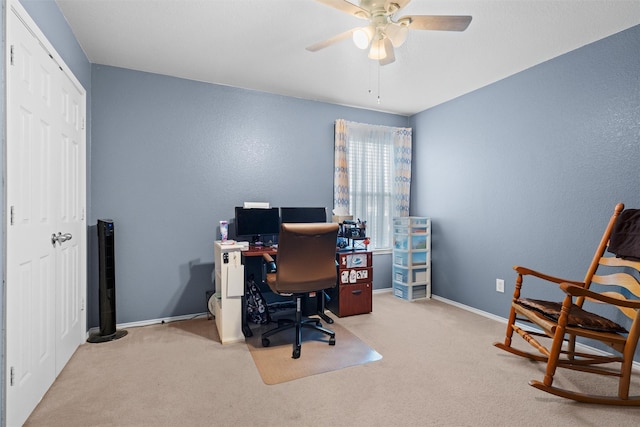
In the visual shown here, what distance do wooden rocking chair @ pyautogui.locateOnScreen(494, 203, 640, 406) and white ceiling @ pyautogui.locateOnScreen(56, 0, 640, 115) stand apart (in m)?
1.39

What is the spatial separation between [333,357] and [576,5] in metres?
2.94

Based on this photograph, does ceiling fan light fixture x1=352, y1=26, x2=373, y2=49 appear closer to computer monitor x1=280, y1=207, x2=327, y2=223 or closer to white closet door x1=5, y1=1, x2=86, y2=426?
white closet door x1=5, y1=1, x2=86, y2=426

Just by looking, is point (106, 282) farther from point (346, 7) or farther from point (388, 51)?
point (388, 51)

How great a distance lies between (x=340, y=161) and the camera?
3.86 metres

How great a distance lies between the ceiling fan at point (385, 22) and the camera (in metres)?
1.72

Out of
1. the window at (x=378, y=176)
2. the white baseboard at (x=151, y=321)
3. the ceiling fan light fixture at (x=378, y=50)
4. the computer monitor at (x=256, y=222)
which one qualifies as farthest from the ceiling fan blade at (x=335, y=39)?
the white baseboard at (x=151, y=321)

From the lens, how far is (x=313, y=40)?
2496 millimetres

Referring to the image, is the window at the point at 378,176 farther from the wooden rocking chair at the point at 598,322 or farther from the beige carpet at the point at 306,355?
the wooden rocking chair at the point at 598,322

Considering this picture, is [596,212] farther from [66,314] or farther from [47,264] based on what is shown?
[66,314]

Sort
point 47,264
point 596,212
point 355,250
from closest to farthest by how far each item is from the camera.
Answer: point 47,264
point 596,212
point 355,250

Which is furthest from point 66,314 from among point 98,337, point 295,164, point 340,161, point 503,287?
point 503,287

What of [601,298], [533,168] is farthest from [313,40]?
[601,298]

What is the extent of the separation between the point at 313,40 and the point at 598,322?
A: 277 centimetres

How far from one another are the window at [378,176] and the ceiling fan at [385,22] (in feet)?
6.48
